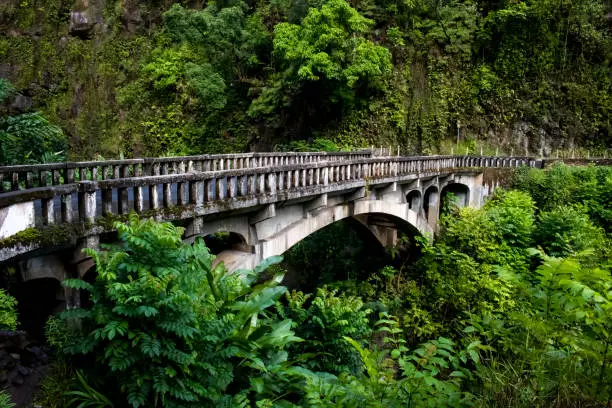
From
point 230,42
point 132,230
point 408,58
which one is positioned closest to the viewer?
point 132,230

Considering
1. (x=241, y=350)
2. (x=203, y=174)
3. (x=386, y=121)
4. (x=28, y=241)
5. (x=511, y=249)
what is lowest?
(x=511, y=249)

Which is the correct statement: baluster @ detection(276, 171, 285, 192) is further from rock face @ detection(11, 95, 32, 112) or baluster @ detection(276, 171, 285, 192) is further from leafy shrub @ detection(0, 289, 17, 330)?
rock face @ detection(11, 95, 32, 112)

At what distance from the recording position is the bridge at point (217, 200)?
527 cm

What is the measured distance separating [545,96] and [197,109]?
79.9 feet

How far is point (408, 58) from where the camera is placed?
30094mm

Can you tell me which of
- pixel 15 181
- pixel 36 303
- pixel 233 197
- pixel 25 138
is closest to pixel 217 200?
pixel 233 197

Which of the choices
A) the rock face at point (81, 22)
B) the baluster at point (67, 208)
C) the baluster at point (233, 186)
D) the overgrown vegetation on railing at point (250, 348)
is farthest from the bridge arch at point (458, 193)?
the rock face at point (81, 22)

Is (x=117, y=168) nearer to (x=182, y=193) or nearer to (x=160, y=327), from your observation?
(x=182, y=193)

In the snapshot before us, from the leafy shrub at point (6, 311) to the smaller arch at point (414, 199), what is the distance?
49.2 ft

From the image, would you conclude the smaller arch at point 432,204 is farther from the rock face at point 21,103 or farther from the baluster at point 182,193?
the rock face at point 21,103

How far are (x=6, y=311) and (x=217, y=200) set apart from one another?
3.65m

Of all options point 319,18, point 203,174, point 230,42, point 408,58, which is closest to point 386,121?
point 408,58

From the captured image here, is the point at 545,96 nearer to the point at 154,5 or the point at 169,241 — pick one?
the point at 154,5

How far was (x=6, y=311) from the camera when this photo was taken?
491cm
